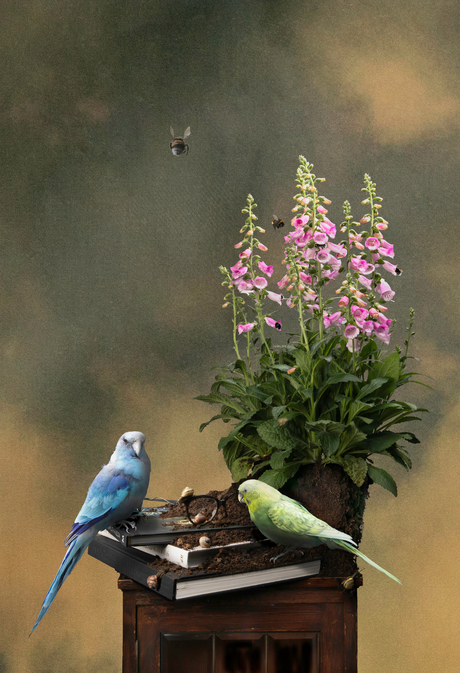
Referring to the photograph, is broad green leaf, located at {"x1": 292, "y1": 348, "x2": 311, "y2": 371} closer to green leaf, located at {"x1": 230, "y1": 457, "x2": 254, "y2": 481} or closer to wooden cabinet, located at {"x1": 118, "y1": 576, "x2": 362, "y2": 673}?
green leaf, located at {"x1": 230, "y1": 457, "x2": 254, "y2": 481}

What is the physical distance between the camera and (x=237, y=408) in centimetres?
181

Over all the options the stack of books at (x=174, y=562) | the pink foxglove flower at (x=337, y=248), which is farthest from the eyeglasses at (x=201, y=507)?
the pink foxglove flower at (x=337, y=248)

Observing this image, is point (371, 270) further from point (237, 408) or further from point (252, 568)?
point (252, 568)

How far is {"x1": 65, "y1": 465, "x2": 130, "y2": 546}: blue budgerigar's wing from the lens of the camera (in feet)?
4.88

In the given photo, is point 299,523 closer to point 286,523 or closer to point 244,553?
point 286,523

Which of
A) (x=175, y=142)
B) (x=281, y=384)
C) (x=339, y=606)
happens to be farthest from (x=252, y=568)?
(x=175, y=142)

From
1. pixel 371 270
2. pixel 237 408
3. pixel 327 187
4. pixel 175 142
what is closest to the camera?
pixel 371 270

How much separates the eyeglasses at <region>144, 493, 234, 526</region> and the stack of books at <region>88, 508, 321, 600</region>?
18mm

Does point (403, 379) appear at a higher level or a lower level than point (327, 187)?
lower

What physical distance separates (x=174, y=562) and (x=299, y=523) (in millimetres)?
297

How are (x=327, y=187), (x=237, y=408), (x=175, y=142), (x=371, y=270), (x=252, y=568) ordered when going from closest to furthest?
(x=252, y=568) < (x=371, y=270) < (x=237, y=408) < (x=175, y=142) < (x=327, y=187)

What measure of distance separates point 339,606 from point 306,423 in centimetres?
44

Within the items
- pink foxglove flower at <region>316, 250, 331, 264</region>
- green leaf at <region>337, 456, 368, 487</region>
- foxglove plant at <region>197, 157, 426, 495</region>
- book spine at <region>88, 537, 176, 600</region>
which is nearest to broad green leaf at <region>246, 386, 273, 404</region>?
foxglove plant at <region>197, 157, 426, 495</region>

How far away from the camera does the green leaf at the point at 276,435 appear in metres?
1.62
